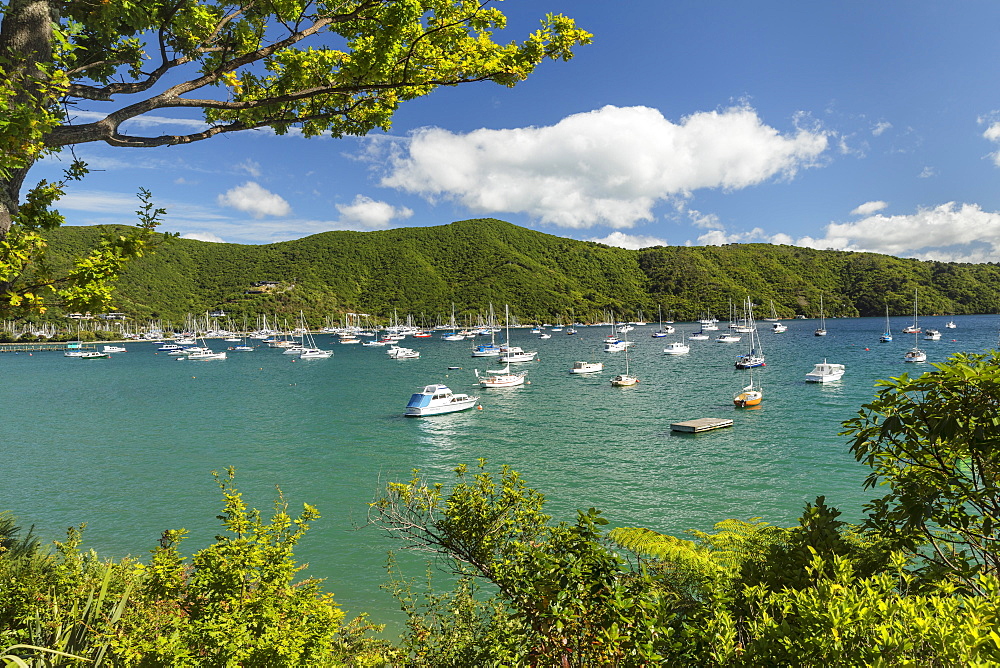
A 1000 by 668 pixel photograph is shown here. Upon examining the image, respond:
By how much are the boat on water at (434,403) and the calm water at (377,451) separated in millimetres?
974

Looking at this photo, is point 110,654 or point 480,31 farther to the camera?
point 480,31

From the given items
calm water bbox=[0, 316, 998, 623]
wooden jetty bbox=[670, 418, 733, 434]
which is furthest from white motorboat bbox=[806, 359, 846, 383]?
wooden jetty bbox=[670, 418, 733, 434]

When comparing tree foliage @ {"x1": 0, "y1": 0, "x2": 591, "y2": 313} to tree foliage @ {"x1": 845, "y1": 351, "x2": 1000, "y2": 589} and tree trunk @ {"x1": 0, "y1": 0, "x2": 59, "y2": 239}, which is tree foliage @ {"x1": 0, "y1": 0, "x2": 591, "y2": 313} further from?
tree foliage @ {"x1": 845, "y1": 351, "x2": 1000, "y2": 589}

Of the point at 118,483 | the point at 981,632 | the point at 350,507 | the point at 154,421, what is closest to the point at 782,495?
the point at 350,507

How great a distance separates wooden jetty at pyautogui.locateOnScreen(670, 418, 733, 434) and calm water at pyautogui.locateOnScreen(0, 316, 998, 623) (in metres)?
0.66

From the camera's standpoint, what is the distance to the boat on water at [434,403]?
42.6m

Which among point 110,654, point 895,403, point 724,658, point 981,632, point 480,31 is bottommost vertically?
Result: point 110,654

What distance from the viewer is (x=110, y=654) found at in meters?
4.88

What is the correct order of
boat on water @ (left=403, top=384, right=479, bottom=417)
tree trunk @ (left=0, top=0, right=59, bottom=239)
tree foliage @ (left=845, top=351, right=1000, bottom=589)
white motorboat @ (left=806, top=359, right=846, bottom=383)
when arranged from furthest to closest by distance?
white motorboat @ (left=806, top=359, right=846, bottom=383) < boat on water @ (left=403, top=384, right=479, bottom=417) < tree trunk @ (left=0, top=0, right=59, bottom=239) < tree foliage @ (left=845, top=351, right=1000, bottom=589)

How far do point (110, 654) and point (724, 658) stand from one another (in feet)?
18.9

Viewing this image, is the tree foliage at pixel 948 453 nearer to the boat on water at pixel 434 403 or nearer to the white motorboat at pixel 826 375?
the boat on water at pixel 434 403

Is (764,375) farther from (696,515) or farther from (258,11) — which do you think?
(258,11)

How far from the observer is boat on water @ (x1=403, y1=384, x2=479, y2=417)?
42.6 m

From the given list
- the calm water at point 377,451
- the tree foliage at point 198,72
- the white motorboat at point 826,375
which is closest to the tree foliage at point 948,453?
the tree foliage at point 198,72
